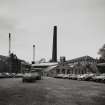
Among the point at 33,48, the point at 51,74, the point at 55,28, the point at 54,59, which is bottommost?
the point at 51,74

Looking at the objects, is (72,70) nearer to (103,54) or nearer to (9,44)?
(103,54)

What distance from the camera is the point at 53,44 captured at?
2685 inches

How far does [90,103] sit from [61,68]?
48.3m

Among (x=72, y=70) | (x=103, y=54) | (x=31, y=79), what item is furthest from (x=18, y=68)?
(x=31, y=79)

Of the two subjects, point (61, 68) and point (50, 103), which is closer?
point (50, 103)

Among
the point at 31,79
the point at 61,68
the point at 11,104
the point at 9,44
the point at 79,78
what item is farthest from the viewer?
the point at 61,68

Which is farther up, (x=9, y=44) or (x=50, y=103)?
(x=9, y=44)

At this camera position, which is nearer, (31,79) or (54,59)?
(31,79)

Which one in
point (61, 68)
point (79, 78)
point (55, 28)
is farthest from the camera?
point (55, 28)

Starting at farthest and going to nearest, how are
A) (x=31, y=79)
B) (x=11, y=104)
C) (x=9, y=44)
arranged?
(x=9, y=44)
(x=31, y=79)
(x=11, y=104)

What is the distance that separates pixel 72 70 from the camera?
5312cm

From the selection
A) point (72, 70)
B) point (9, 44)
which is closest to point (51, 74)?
point (72, 70)

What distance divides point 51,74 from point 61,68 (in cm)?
438

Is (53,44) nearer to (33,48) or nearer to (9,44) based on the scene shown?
(33,48)
